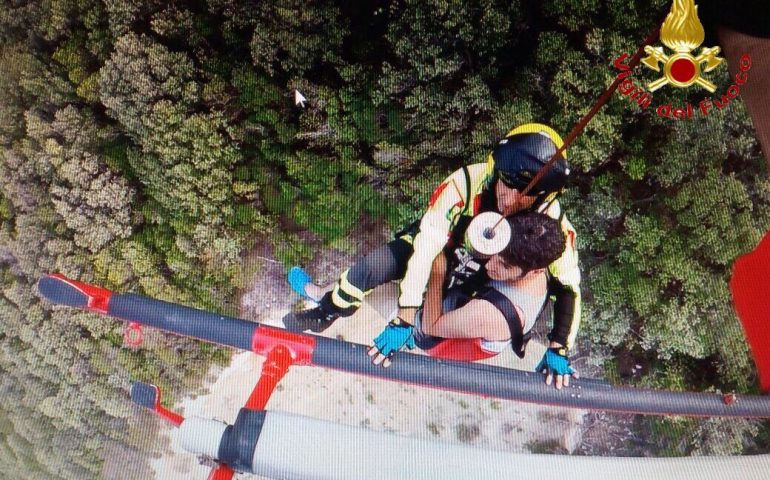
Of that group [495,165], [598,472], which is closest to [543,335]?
[598,472]

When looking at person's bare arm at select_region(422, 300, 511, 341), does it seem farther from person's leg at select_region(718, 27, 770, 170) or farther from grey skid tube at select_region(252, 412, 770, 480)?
person's leg at select_region(718, 27, 770, 170)

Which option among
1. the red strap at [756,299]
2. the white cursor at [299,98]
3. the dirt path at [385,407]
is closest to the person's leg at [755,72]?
the red strap at [756,299]

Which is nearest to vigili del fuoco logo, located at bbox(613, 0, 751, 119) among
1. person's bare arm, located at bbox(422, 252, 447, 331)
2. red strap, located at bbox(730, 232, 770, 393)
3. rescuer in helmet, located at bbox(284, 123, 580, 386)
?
rescuer in helmet, located at bbox(284, 123, 580, 386)

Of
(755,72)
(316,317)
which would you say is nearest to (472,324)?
(316,317)

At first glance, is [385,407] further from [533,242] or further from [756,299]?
[756,299]

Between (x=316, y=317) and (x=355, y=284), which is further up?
(x=355, y=284)

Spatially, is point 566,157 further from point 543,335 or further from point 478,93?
point 543,335

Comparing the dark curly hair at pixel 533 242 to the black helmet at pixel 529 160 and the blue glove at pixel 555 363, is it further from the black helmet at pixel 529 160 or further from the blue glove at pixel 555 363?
the blue glove at pixel 555 363
